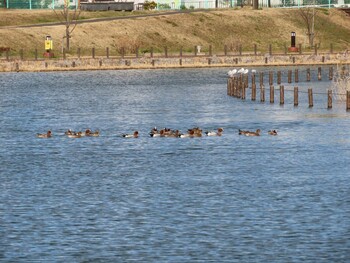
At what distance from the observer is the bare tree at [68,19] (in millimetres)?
140000

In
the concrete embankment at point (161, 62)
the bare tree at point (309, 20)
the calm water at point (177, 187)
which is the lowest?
the calm water at point (177, 187)

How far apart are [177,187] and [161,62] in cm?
8762

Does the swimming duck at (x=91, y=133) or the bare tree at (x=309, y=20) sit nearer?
the swimming duck at (x=91, y=133)

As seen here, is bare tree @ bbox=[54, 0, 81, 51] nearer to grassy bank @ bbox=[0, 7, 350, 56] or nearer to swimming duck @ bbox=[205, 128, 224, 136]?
grassy bank @ bbox=[0, 7, 350, 56]

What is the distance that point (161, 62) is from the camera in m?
133

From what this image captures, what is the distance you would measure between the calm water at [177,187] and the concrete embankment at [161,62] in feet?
140

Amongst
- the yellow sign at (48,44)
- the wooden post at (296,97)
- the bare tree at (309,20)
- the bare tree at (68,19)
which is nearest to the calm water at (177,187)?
the wooden post at (296,97)

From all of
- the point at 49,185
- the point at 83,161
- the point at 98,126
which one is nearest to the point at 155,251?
the point at 49,185

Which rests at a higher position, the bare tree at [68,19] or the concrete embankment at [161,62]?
the bare tree at [68,19]

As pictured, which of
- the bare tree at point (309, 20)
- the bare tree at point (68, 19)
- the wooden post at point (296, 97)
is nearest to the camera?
the wooden post at point (296, 97)

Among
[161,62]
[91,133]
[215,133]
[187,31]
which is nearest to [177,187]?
[215,133]

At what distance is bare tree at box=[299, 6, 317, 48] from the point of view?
16051cm

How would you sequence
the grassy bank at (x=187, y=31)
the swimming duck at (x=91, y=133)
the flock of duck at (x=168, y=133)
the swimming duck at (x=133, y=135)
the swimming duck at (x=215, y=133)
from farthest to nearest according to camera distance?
the grassy bank at (x=187, y=31), the swimming duck at (x=91, y=133), the swimming duck at (x=215, y=133), the swimming duck at (x=133, y=135), the flock of duck at (x=168, y=133)

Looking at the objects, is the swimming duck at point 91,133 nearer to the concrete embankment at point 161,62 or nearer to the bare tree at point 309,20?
the concrete embankment at point 161,62
